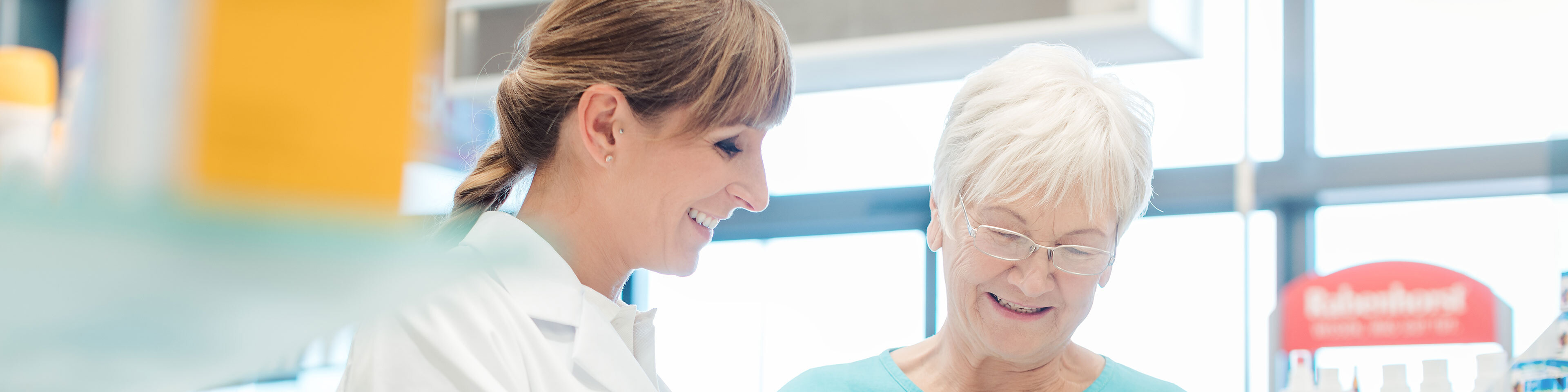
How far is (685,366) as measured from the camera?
5.09 metres

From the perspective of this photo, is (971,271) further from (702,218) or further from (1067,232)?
(702,218)

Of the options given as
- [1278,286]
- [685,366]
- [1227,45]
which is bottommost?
[685,366]

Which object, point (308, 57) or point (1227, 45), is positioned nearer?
point (308, 57)

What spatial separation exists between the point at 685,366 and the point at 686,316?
21 cm

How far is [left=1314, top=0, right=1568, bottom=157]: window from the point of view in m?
3.52

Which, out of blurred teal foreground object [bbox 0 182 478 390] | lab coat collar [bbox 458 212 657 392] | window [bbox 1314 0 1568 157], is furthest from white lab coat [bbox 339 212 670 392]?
window [bbox 1314 0 1568 157]

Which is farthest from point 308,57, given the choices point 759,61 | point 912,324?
point 912,324

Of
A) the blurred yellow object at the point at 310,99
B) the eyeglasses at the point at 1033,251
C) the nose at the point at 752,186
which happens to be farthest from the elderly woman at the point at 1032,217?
the blurred yellow object at the point at 310,99

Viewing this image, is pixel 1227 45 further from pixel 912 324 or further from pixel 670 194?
pixel 670 194

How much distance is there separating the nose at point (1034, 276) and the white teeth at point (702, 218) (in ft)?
1.61

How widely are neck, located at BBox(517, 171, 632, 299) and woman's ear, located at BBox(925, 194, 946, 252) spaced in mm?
640

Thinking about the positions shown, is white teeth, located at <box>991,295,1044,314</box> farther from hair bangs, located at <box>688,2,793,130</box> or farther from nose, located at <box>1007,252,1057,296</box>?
hair bangs, located at <box>688,2,793,130</box>

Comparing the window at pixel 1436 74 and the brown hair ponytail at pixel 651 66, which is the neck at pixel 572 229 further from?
the window at pixel 1436 74

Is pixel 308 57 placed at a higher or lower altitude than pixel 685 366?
higher
